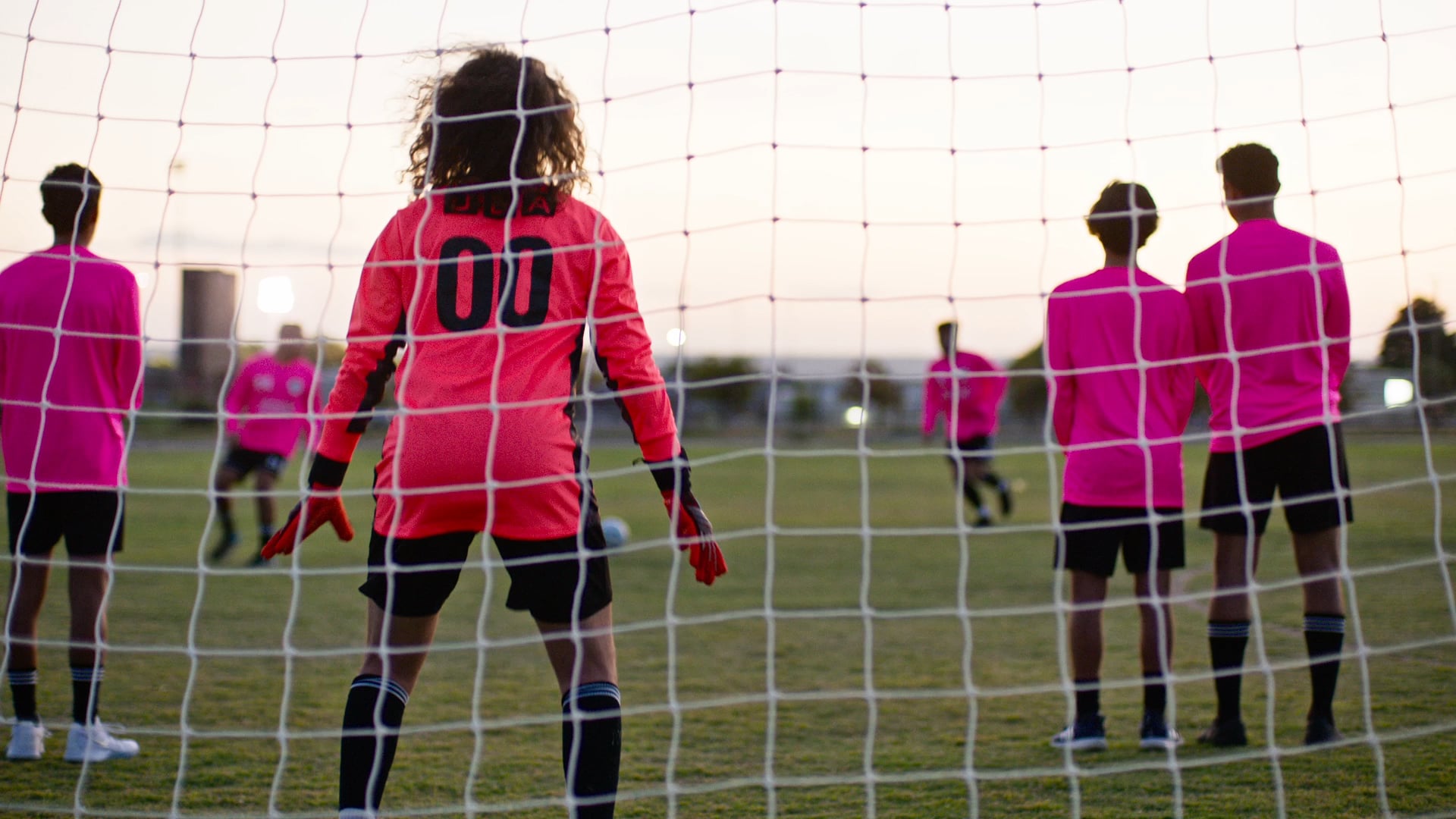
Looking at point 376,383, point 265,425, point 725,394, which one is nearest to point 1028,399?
point 725,394

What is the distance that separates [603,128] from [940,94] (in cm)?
86

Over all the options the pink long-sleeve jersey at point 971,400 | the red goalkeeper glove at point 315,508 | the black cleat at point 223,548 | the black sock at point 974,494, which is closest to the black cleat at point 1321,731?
the red goalkeeper glove at point 315,508

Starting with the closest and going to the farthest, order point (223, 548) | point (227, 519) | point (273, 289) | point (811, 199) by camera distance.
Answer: point (811, 199) < point (223, 548) < point (227, 519) < point (273, 289)

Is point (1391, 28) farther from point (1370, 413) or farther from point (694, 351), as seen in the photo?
point (694, 351)

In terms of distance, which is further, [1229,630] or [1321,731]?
[1229,630]

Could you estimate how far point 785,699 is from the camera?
313 centimetres

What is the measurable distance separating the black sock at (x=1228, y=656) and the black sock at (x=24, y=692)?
3451 mm

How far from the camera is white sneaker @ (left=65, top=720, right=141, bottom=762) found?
10.9ft

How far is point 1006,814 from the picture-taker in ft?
9.47

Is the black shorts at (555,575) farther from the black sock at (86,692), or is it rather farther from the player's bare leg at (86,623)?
the black sock at (86,692)

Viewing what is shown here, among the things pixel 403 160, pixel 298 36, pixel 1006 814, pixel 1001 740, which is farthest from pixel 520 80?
pixel 1001 740

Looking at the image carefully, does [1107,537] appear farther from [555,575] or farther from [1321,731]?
[555,575]

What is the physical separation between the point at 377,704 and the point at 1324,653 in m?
2.61

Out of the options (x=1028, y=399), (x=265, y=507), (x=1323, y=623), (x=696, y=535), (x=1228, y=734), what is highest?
(x=1028, y=399)
